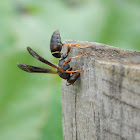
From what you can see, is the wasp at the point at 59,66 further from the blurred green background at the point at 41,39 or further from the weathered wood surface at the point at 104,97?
the blurred green background at the point at 41,39

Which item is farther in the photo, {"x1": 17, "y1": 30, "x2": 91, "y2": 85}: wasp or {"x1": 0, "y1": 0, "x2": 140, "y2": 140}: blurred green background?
{"x1": 0, "y1": 0, "x2": 140, "y2": 140}: blurred green background

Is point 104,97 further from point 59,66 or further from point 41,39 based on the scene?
point 41,39

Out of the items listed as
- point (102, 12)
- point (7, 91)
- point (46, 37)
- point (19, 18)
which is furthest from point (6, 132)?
point (102, 12)

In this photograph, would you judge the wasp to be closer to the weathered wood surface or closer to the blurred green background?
the weathered wood surface

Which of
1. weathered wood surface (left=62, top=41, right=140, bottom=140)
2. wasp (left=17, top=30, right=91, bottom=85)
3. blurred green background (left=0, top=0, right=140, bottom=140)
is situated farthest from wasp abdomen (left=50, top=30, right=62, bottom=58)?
blurred green background (left=0, top=0, right=140, bottom=140)

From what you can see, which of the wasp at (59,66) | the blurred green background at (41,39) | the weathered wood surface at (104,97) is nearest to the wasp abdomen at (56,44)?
the wasp at (59,66)

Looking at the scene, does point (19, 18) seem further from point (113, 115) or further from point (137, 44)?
point (113, 115)
